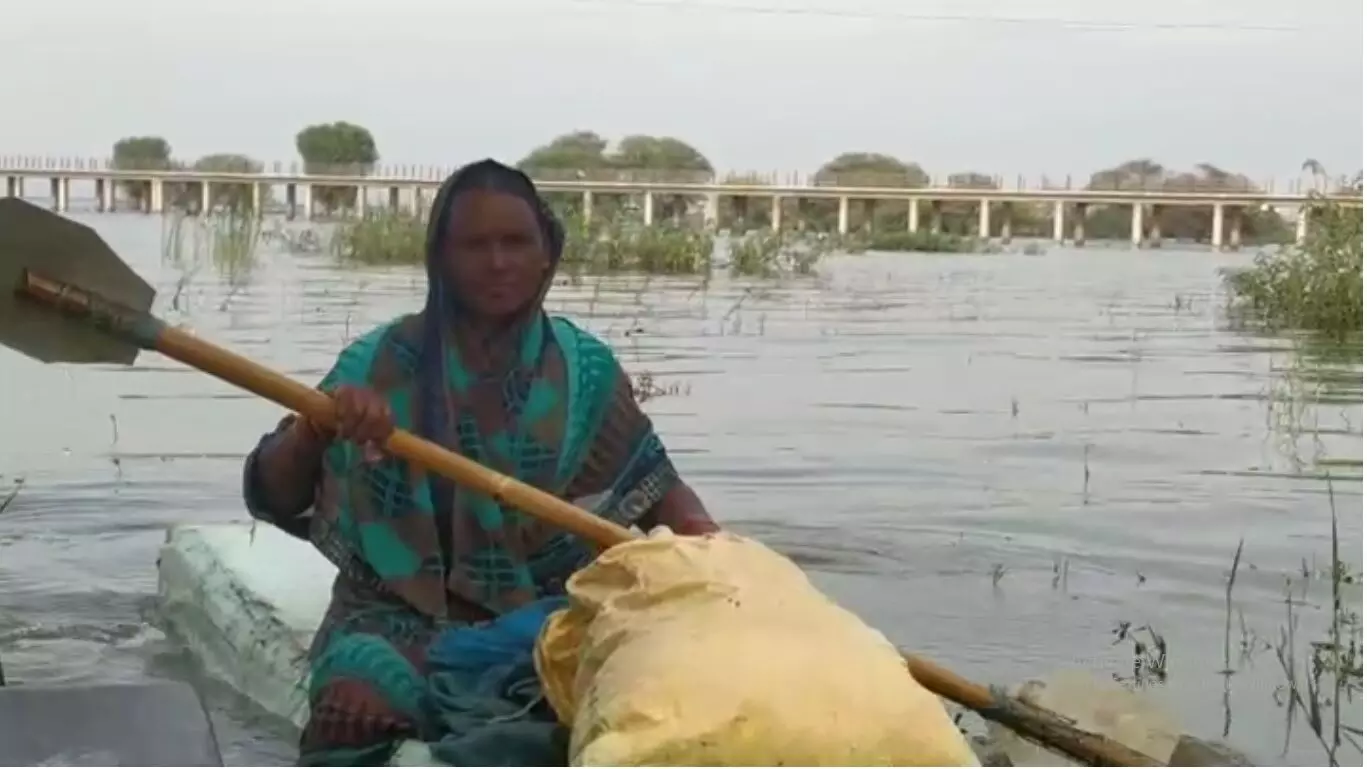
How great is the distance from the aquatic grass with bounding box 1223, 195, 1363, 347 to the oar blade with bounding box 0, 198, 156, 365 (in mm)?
1531

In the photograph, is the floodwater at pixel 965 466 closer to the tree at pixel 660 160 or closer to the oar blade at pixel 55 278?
the tree at pixel 660 160

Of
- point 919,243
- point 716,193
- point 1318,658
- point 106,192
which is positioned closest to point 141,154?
point 106,192

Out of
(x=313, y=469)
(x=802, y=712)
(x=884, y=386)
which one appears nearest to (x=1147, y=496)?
(x=884, y=386)

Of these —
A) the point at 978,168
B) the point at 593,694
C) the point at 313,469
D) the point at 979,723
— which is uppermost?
the point at 978,168

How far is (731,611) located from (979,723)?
68 cm

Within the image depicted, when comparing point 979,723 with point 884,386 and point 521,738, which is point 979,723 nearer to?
point 884,386

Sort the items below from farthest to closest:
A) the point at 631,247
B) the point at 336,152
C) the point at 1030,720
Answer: the point at 631,247
the point at 336,152
the point at 1030,720

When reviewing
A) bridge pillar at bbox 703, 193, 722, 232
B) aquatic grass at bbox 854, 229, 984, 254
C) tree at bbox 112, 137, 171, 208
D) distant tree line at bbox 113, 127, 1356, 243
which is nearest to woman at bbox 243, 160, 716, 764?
distant tree line at bbox 113, 127, 1356, 243

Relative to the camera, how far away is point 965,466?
2.54 meters

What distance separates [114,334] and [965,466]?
1185mm

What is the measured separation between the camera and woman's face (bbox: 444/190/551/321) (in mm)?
2271

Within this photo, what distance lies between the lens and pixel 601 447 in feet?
7.78

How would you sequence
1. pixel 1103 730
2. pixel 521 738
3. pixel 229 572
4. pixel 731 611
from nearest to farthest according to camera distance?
1. pixel 731 611
2. pixel 521 738
3. pixel 1103 730
4. pixel 229 572

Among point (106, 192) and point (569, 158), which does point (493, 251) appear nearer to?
point (569, 158)
